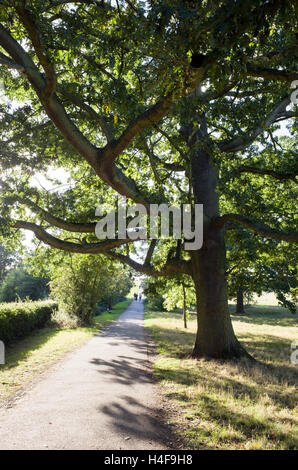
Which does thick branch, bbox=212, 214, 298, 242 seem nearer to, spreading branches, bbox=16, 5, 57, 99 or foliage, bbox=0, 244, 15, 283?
spreading branches, bbox=16, 5, 57, 99

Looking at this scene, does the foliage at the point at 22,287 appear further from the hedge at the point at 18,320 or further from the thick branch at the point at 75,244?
the thick branch at the point at 75,244

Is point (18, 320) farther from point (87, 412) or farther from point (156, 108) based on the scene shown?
point (156, 108)

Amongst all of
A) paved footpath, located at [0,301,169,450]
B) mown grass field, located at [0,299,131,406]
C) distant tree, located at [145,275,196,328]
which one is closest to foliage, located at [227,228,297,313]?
distant tree, located at [145,275,196,328]

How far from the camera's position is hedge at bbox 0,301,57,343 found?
1313 cm

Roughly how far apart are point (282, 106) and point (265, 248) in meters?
4.28

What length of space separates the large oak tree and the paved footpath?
3.56 meters

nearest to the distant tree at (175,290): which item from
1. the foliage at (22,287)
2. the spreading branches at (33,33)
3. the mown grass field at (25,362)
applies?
the mown grass field at (25,362)

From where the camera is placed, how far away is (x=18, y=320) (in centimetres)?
1494

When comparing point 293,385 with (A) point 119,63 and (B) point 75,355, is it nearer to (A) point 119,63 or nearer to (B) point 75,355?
(B) point 75,355

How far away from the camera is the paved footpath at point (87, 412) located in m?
3.94

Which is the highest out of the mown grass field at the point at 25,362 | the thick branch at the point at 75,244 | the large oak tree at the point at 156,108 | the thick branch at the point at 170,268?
the large oak tree at the point at 156,108

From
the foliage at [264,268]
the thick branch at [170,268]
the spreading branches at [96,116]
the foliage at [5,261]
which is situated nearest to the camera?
the spreading branches at [96,116]

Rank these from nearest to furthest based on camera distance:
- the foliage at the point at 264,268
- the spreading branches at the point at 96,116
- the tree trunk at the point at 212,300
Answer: the spreading branches at the point at 96,116
the foliage at the point at 264,268
the tree trunk at the point at 212,300

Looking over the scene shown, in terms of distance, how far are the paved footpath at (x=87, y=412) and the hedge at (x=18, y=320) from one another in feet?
19.8
